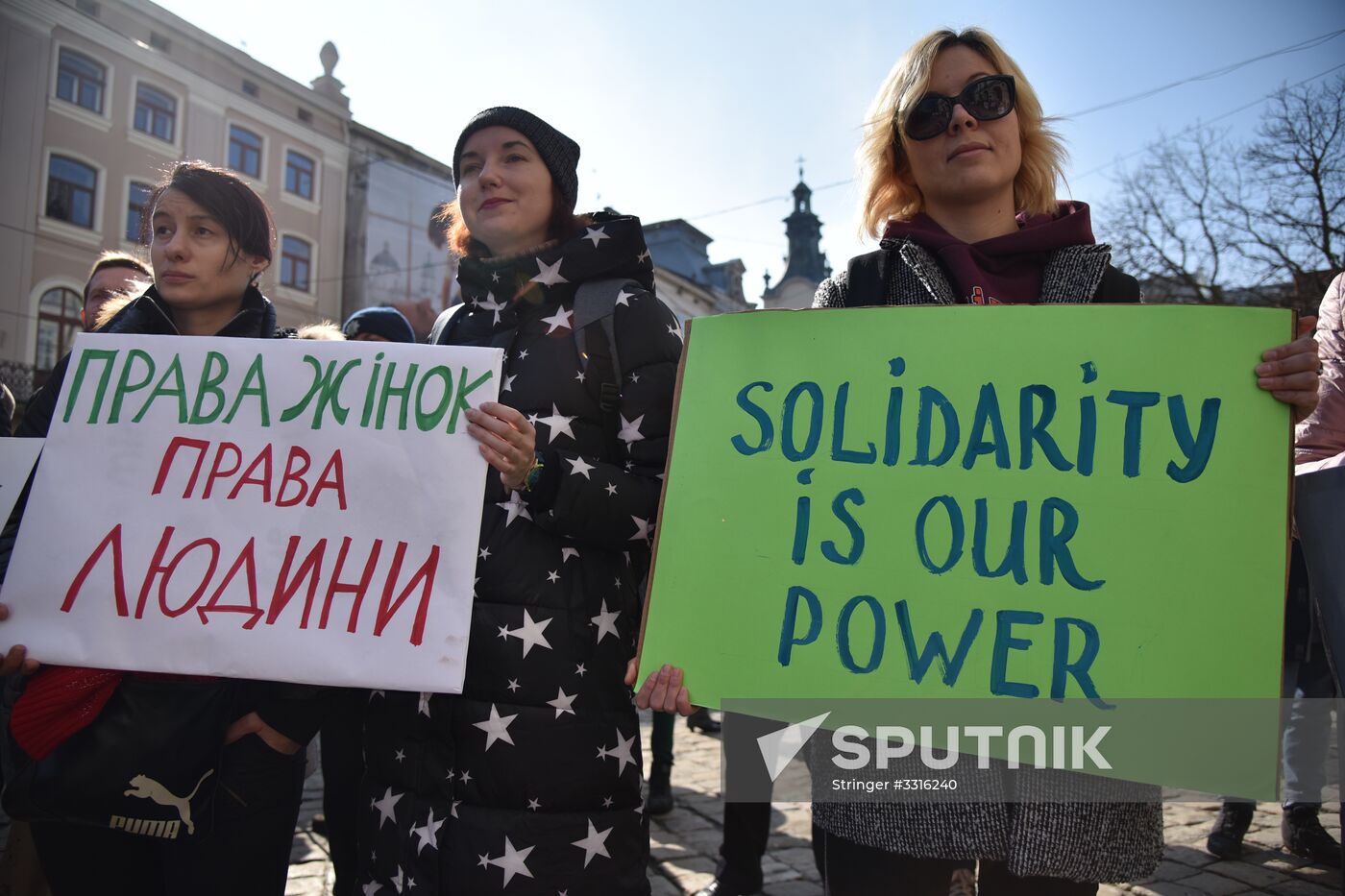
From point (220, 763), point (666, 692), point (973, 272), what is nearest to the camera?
point (666, 692)

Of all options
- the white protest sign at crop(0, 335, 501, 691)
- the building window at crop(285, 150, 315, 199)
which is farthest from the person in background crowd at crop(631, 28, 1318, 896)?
the building window at crop(285, 150, 315, 199)

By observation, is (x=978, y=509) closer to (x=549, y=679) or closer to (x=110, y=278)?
(x=549, y=679)

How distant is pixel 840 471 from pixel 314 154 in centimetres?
2667

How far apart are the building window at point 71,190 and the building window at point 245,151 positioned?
3.70 m

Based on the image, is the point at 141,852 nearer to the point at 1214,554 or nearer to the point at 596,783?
the point at 596,783

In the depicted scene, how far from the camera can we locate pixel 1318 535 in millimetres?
1366

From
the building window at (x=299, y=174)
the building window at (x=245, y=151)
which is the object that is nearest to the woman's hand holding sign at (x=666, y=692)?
the building window at (x=245, y=151)

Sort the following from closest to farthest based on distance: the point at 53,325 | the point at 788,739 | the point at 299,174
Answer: the point at 788,739
the point at 53,325
the point at 299,174

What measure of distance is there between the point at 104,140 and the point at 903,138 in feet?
75.6

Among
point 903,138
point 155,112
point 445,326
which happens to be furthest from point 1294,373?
point 155,112

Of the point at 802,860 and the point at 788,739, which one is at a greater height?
the point at 788,739

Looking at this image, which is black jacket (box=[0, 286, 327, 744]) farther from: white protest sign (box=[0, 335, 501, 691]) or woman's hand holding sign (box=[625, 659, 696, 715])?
woman's hand holding sign (box=[625, 659, 696, 715])

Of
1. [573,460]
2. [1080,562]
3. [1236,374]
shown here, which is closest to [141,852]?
[573,460]

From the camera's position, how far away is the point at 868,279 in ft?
5.47
